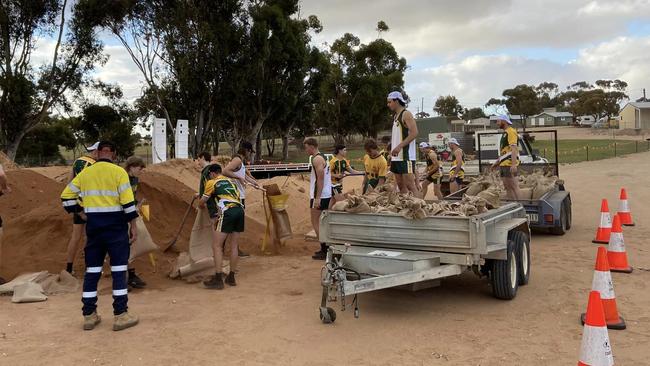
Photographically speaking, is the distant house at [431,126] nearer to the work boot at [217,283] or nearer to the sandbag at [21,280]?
the work boot at [217,283]

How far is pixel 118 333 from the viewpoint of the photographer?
471cm

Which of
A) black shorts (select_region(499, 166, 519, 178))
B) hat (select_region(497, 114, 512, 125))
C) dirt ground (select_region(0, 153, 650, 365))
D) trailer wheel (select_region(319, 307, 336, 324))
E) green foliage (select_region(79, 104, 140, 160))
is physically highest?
green foliage (select_region(79, 104, 140, 160))

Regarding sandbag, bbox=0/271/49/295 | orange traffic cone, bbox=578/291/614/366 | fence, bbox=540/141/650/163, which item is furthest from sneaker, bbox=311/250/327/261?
fence, bbox=540/141/650/163

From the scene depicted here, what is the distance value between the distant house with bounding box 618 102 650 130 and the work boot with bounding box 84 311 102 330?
7686 centimetres

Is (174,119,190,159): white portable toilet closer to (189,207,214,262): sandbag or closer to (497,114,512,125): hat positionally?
(497,114,512,125): hat

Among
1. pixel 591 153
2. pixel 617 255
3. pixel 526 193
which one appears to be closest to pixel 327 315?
pixel 617 255

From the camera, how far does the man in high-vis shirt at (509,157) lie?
8.53 m

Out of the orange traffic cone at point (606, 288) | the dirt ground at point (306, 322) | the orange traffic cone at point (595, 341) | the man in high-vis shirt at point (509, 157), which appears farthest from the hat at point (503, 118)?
the orange traffic cone at point (595, 341)

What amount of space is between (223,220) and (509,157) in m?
4.96

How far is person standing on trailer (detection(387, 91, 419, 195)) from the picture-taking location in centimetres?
646

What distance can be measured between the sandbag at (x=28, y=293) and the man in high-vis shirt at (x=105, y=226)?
1.28m

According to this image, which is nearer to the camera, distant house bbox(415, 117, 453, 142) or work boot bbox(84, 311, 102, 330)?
work boot bbox(84, 311, 102, 330)

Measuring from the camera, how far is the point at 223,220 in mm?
6180

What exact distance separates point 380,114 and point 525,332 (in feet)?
159
